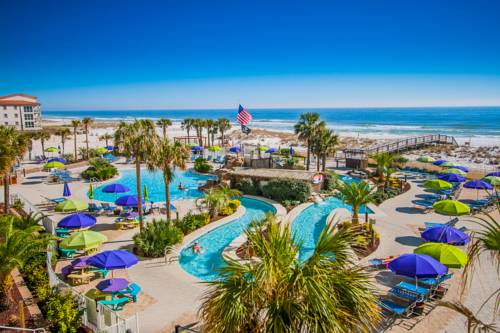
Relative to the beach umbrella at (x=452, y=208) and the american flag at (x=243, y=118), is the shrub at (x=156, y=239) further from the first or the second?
the american flag at (x=243, y=118)

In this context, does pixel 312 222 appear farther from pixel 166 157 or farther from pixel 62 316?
pixel 62 316

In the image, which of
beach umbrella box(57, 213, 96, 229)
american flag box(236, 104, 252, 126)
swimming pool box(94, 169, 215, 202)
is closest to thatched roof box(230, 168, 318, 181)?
swimming pool box(94, 169, 215, 202)

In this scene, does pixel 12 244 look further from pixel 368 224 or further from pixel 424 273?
pixel 368 224

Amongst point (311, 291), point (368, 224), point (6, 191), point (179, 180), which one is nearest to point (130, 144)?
point (6, 191)

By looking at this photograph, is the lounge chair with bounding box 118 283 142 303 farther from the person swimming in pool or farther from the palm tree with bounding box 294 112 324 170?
the palm tree with bounding box 294 112 324 170

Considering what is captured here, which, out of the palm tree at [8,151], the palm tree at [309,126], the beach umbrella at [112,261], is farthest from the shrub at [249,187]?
the beach umbrella at [112,261]
